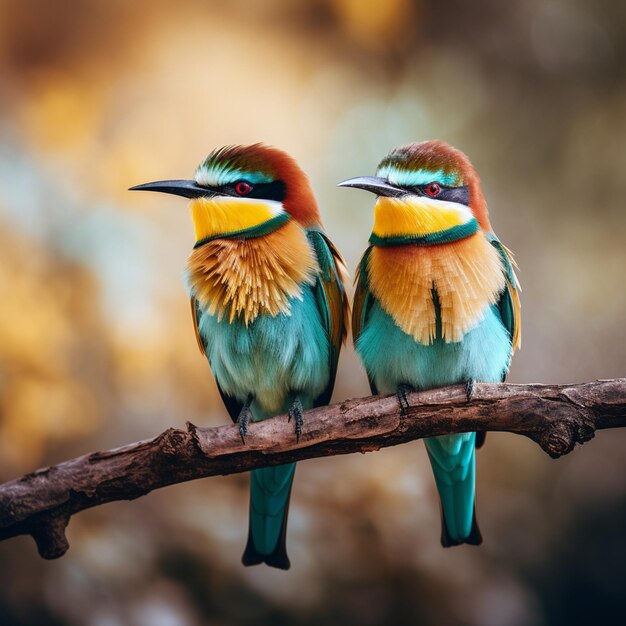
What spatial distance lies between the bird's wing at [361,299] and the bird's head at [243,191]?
17 cm

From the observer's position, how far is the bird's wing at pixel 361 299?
180 cm

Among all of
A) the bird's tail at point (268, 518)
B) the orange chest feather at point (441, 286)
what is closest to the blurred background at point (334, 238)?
the bird's tail at point (268, 518)

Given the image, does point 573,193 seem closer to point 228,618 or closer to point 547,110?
point 547,110

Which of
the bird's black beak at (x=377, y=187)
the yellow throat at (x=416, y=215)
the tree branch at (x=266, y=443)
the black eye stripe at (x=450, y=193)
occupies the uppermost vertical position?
the bird's black beak at (x=377, y=187)

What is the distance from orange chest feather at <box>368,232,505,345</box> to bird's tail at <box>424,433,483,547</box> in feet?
1.00

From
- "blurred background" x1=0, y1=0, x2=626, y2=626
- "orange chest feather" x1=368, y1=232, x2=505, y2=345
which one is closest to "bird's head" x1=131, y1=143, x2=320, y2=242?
"orange chest feather" x1=368, y1=232, x2=505, y2=345

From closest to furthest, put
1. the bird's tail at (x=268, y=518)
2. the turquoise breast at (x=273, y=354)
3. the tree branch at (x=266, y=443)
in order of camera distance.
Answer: the tree branch at (x=266, y=443), the turquoise breast at (x=273, y=354), the bird's tail at (x=268, y=518)

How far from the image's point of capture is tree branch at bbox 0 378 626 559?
1.53 meters

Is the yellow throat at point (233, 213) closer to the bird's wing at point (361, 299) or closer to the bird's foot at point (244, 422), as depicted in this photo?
the bird's wing at point (361, 299)

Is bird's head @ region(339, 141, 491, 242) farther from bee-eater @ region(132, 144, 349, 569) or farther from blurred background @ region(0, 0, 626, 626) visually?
blurred background @ region(0, 0, 626, 626)

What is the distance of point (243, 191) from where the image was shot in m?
1.82

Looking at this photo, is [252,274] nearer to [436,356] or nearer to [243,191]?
[243,191]

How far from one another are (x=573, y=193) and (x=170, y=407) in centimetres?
139

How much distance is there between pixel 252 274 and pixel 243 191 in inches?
8.1
